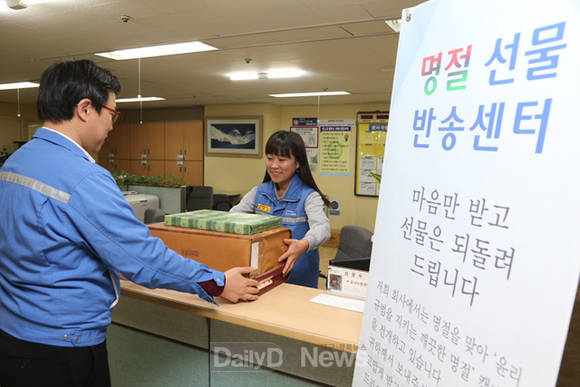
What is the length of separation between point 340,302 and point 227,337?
0.45m

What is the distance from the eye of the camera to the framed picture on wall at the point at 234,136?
7.31 metres

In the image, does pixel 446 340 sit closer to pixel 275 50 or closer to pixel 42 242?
pixel 42 242

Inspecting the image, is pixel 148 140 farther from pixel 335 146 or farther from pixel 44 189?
pixel 44 189

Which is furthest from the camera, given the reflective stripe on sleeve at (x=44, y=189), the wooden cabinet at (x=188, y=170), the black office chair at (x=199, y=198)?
the wooden cabinet at (x=188, y=170)

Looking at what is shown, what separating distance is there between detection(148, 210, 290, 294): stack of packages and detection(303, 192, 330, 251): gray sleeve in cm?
20

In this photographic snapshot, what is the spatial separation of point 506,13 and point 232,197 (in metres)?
6.91

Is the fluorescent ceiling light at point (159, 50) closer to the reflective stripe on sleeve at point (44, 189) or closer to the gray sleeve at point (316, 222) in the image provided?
the gray sleeve at point (316, 222)

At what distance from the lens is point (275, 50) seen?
3.59 meters

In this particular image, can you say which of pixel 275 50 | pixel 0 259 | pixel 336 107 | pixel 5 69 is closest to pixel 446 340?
pixel 0 259

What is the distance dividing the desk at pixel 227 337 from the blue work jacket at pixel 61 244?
347 millimetres

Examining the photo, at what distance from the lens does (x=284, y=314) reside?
134 centimetres

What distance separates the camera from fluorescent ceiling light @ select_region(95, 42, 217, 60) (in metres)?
3.54

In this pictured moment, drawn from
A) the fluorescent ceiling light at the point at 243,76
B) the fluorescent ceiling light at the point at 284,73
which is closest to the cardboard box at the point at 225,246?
the fluorescent ceiling light at the point at 284,73

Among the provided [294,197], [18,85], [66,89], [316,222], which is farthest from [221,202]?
[66,89]
